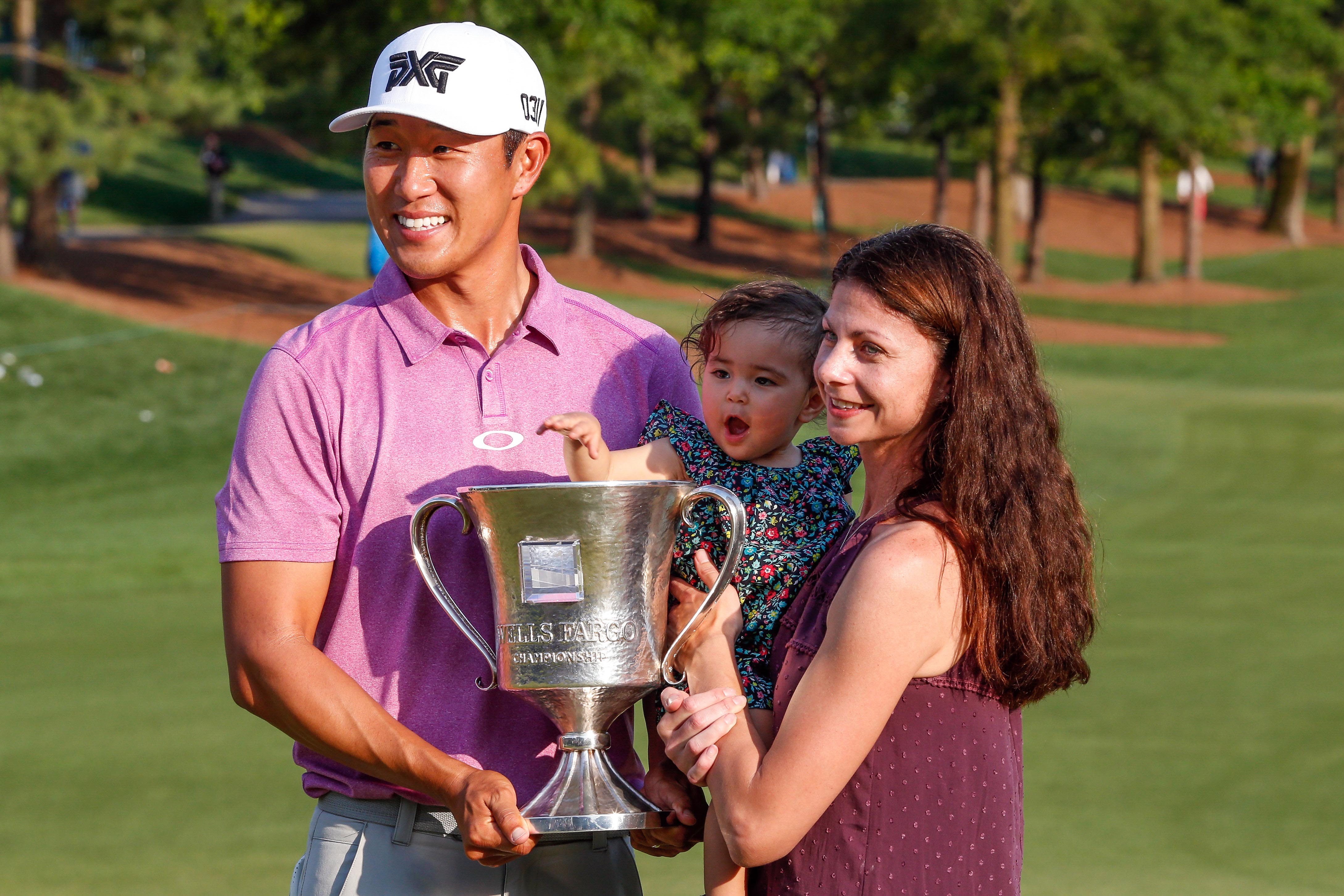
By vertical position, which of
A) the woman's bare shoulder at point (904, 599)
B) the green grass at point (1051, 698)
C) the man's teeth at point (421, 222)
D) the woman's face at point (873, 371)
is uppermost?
the man's teeth at point (421, 222)

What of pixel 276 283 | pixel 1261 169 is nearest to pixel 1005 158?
pixel 276 283

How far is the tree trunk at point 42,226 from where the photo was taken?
2253 centimetres

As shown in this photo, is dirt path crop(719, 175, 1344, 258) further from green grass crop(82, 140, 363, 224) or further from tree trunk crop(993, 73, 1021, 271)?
green grass crop(82, 140, 363, 224)

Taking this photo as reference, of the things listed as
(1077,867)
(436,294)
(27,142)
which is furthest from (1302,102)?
(436,294)

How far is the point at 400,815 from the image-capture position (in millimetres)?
2449

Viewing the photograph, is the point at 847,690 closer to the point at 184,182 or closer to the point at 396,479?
the point at 396,479

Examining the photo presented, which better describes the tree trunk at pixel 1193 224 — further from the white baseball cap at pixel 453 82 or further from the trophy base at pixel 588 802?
the trophy base at pixel 588 802

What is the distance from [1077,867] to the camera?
492cm

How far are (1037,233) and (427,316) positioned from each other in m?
33.3

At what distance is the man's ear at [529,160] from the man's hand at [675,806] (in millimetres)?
985

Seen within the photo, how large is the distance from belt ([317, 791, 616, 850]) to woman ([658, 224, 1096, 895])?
14.4 inches

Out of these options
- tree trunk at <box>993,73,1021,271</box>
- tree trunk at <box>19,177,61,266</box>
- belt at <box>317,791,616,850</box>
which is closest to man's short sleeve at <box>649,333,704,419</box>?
belt at <box>317,791,616,850</box>

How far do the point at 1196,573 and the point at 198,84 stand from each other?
15.6m

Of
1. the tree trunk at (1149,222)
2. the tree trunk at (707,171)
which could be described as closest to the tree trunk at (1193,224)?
the tree trunk at (1149,222)
